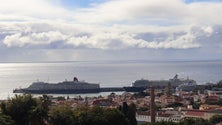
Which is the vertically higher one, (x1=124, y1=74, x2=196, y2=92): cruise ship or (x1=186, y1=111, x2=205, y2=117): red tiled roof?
(x1=124, y1=74, x2=196, y2=92): cruise ship

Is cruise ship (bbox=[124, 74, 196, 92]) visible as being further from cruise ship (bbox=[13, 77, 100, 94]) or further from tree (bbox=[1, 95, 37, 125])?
tree (bbox=[1, 95, 37, 125])

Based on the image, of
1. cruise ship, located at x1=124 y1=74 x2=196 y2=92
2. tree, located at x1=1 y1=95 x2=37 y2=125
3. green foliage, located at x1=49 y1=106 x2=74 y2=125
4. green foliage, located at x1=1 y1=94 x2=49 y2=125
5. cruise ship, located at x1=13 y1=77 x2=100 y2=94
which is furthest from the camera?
cruise ship, located at x1=124 y1=74 x2=196 y2=92

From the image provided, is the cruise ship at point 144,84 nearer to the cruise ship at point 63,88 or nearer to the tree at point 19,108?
the cruise ship at point 63,88

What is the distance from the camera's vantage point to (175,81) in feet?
371

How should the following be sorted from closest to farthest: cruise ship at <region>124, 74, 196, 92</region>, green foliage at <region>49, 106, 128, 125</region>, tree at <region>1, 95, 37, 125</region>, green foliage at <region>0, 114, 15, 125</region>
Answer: green foliage at <region>0, 114, 15, 125</region>, tree at <region>1, 95, 37, 125</region>, green foliage at <region>49, 106, 128, 125</region>, cruise ship at <region>124, 74, 196, 92</region>

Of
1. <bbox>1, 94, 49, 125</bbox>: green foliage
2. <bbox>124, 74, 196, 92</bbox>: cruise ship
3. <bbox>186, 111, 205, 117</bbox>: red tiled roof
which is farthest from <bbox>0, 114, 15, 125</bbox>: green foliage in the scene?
<bbox>124, 74, 196, 92</bbox>: cruise ship

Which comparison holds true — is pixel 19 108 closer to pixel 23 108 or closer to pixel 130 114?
pixel 23 108

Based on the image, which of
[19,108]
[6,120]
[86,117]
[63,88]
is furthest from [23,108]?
[63,88]

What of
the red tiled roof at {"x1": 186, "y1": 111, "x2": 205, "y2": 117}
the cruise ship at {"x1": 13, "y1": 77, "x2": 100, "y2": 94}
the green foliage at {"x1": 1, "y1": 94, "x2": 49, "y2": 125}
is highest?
the cruise ship at {"x1": 13, "y1": 77, "x2": 100, "y2": 94}

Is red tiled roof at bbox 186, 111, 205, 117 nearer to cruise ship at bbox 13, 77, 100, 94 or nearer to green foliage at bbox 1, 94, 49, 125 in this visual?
green foliage at bbox 1, 94, 49, 125

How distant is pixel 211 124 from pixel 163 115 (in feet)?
35.2

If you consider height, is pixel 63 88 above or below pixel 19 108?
above

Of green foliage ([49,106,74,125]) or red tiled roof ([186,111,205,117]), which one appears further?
red tiled roof ([186,111,205,117])

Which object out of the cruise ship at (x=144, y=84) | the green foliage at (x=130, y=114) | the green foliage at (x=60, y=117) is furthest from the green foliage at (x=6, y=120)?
the cruise ship at (x=144, y=84)
